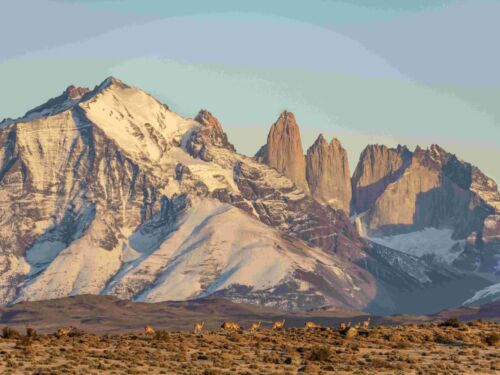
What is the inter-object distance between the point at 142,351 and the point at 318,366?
1485cm

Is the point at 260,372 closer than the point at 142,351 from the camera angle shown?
Yes

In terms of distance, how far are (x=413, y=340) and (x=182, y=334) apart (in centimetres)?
1950

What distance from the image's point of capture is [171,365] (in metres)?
110

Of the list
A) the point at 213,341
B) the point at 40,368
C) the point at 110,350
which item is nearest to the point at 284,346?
the point at 213,341

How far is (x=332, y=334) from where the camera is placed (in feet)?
436

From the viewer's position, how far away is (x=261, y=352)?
119 m

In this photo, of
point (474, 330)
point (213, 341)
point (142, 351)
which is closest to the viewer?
point (142, 351)

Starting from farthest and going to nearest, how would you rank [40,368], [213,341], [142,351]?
[213,341]
[142,351]
[40,368]

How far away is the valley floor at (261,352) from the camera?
357 feet

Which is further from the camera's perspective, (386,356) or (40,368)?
(386,356)

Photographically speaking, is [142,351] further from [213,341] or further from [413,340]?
[413,340]

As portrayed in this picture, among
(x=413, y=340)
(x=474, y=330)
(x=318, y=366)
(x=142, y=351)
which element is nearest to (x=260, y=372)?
(x=318, y=366)

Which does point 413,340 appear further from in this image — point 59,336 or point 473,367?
point 59,336

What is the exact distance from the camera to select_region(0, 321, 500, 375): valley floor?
10881cm
